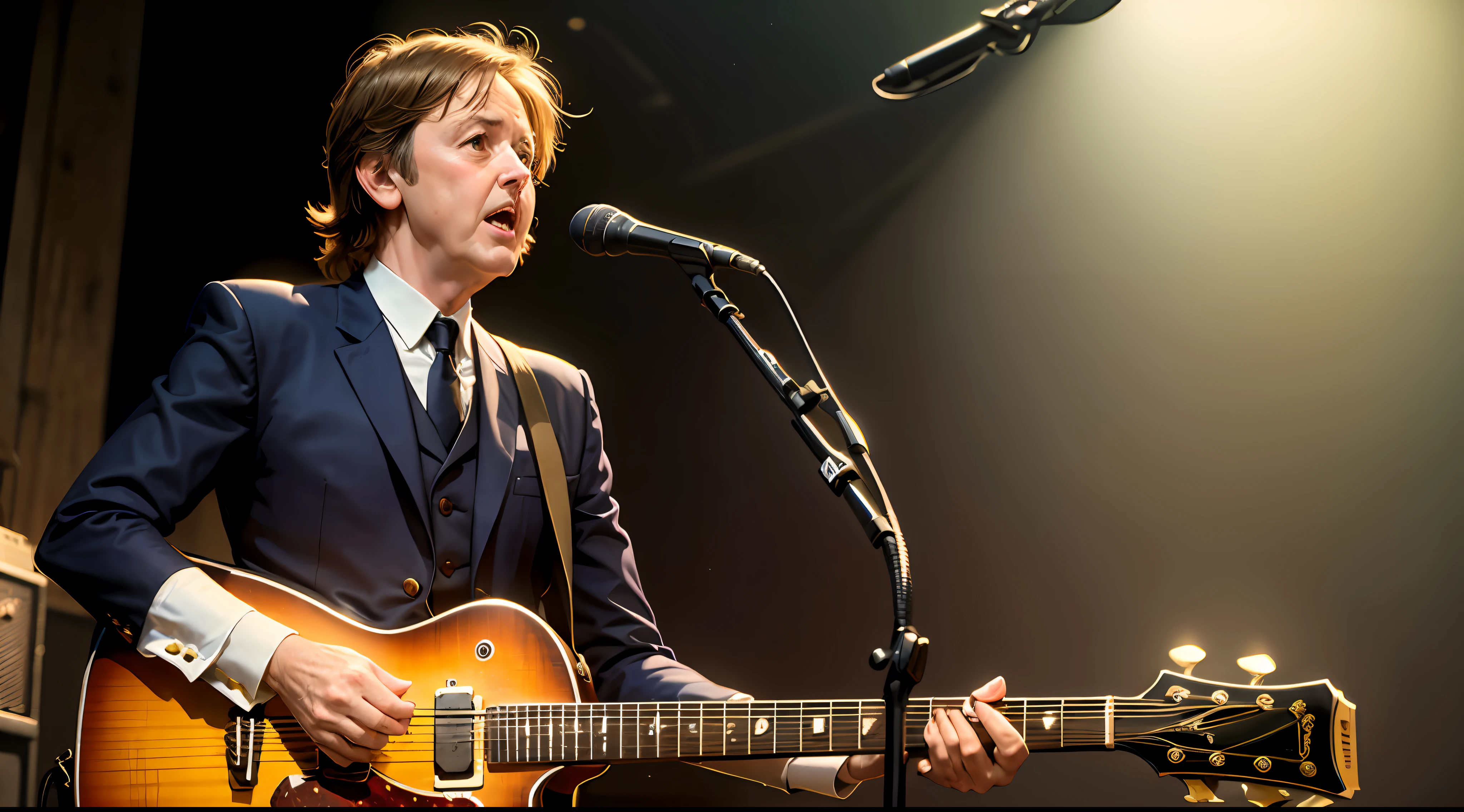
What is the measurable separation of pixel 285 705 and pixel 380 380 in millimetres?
652

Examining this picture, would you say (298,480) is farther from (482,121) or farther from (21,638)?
(21,638)

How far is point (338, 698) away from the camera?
147cm

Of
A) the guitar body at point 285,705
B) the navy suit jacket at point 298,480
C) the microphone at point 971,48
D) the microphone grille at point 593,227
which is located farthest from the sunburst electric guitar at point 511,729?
the microphone at point 971,48

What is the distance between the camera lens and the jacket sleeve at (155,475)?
1537mm

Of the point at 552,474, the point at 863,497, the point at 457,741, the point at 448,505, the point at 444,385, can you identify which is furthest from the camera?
the point at 552,474

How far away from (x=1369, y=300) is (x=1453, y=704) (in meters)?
1.16

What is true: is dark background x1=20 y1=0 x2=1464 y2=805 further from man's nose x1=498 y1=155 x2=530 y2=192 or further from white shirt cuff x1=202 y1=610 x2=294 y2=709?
white shirt cuff x1=202 y1=610 x2=294 y2=709

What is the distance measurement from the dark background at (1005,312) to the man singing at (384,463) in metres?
0.43

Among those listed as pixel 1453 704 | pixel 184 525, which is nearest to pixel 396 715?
pixel 184 525

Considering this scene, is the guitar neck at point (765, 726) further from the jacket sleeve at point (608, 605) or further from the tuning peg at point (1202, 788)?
the jacket sleeve at point (608, 605)

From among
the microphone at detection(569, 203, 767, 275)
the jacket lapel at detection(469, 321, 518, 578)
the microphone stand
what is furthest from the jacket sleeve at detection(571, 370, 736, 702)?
the microphone stand

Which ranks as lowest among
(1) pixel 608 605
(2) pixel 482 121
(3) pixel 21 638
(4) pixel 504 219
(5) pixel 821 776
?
(5) pixel 821 776

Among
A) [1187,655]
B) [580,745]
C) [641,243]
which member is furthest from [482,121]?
[1187,655]

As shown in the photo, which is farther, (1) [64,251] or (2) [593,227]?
(1) [64,251]
